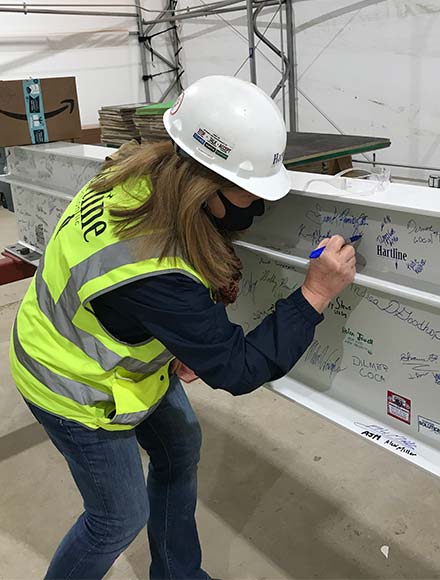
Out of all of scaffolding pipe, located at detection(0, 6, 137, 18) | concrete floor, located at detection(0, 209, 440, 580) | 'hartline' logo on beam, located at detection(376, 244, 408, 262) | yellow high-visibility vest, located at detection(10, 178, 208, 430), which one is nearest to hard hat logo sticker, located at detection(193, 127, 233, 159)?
yellow high-visibility vest, located at detection(10, 178, 208, 430)

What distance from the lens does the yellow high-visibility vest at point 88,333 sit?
1.00m

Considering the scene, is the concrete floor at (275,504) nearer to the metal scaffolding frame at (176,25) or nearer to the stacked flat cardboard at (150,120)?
the stacked flat cardboard at (150,120)

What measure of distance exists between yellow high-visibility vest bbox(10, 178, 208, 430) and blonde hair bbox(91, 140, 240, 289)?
0.06 feet

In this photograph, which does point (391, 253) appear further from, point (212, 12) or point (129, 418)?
point (212, 12)

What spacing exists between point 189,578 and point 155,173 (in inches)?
41.0

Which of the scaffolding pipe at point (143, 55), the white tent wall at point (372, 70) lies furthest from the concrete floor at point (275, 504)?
the scaffolding pipe at point (143, 55)

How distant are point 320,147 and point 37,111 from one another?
1.11 meters

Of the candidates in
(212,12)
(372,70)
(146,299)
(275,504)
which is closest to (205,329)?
(146,299)

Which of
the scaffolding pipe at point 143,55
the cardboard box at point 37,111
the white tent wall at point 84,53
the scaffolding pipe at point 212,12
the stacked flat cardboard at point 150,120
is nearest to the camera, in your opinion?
the cardboard box at point 37,111

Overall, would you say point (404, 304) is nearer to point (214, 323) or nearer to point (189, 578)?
point (214, 323)

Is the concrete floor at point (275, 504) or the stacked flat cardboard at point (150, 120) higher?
the stacked flat cardboard at point (150, 120)

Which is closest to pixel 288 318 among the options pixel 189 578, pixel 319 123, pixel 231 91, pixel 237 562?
pixel 231 91

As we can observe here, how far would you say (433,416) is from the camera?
1.18m

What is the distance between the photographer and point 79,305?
107 cm
